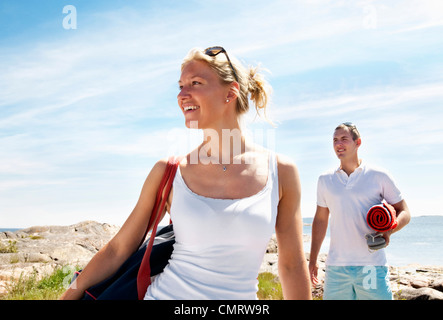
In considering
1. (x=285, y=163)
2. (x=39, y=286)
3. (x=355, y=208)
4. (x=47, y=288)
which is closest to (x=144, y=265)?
(x=285, y=163)

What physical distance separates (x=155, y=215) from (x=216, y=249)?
436 millimetres

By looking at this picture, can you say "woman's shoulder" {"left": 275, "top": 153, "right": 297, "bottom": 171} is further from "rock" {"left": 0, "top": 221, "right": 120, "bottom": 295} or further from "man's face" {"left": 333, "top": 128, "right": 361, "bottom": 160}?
"rock" {"left": 0, "top": 221, "right": 120, "bottom": 295}

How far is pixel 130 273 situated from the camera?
2346mm

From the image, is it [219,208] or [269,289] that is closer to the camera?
[219,208]

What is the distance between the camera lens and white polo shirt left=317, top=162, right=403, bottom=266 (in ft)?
15.4

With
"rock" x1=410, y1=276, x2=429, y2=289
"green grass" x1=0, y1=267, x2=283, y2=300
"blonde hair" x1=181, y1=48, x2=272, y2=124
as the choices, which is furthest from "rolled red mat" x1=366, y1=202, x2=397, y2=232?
"rock" x1=410, y1=276, x2=429, y2=289

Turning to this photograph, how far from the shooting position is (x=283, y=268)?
244cm

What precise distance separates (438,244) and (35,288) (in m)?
46.7

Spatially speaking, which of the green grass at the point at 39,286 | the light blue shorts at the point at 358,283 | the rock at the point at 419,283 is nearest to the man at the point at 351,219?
the light blue shorts at the point at 358,283

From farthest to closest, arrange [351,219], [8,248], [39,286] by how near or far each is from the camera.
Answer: [8,248] → [39,286] → [351,219]

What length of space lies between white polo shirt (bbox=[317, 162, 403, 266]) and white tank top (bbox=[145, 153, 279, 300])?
2726 mm

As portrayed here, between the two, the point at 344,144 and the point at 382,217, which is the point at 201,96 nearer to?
the point at 382,217

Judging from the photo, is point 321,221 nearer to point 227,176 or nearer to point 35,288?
point 227,176
